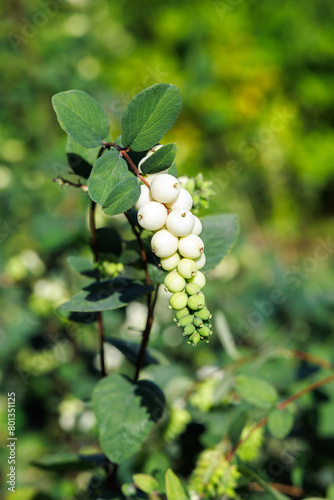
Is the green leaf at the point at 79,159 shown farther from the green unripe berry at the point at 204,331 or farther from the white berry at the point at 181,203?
the green unripe berry at the point at 204,331

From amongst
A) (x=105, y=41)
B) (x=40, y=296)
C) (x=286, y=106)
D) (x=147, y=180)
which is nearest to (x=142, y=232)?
(x=147, y=180)

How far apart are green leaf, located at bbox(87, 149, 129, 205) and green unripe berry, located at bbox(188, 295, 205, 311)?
0.44 ft

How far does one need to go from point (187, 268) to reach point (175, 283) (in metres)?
0.02

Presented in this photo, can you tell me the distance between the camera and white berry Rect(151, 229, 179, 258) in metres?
0.44

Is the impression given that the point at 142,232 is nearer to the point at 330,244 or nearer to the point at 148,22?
the point at 330,244

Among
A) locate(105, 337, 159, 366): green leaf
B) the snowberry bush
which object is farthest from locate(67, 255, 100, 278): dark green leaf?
locate(105, 337, 159, 366): green leaf

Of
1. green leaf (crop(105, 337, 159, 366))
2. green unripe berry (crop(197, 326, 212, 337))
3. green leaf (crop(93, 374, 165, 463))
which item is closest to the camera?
green unripe berry (crop(197, 326, 212, 337))

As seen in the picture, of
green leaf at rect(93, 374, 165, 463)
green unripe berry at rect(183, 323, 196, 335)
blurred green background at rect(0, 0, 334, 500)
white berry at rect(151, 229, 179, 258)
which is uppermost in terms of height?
white berry at rect(151, 229, 179, 258)

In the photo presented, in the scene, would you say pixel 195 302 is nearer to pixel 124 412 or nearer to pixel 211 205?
pixel 124 412

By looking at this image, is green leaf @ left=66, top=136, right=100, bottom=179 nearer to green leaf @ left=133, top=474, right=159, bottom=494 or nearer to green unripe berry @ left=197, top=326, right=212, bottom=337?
green unripe berry @ left=197, top=326, right=212, bottom=337

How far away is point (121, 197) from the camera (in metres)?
0.44

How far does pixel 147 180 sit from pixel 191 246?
0.33ft

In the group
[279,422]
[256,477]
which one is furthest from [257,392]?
[256,477]

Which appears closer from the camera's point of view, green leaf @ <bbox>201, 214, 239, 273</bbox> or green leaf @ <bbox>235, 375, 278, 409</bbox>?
green leaf @ <bbox>201, 214, 239, 273</bbox>
